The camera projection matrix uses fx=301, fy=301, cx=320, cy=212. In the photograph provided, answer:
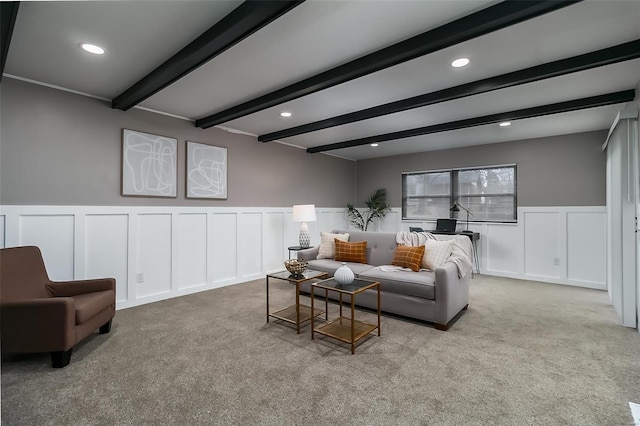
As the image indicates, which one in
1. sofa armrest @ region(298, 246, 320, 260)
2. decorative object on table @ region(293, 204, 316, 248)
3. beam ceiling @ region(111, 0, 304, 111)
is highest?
beam ceiling @ region(111, 0, 304, 111)

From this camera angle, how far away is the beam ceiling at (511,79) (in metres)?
2.29

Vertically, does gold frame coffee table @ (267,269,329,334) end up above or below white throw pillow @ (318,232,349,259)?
below

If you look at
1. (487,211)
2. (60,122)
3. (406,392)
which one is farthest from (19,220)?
(487,211)

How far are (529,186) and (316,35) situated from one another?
15.5 feet

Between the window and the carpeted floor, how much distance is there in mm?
2597

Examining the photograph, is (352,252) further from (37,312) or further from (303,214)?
(37,312)

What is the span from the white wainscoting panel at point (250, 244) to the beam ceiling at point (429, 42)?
2.21m

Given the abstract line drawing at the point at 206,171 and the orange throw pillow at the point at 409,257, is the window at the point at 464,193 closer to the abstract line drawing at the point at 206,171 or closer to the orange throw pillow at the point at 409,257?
the orange throw pillow at the point at 409,257

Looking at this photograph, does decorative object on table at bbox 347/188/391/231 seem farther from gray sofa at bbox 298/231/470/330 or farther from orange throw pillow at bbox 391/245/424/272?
orange throw pillow at bbox 391/245/424/272

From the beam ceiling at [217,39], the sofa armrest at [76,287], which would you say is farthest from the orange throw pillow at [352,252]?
the beam ceiling at [217,39]

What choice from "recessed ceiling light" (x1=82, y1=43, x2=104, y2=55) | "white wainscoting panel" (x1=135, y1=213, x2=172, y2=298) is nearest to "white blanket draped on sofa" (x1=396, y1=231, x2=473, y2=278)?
"white wainscoting panel" (x1=135, y1=213, x2=172, y2=298)

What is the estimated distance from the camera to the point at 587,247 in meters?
4.62

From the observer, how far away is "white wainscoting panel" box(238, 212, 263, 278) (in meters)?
4.86

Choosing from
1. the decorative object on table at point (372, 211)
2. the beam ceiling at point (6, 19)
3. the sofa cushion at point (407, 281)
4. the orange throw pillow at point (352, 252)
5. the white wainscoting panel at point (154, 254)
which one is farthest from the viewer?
the decorative object on table at point (372, 211)
